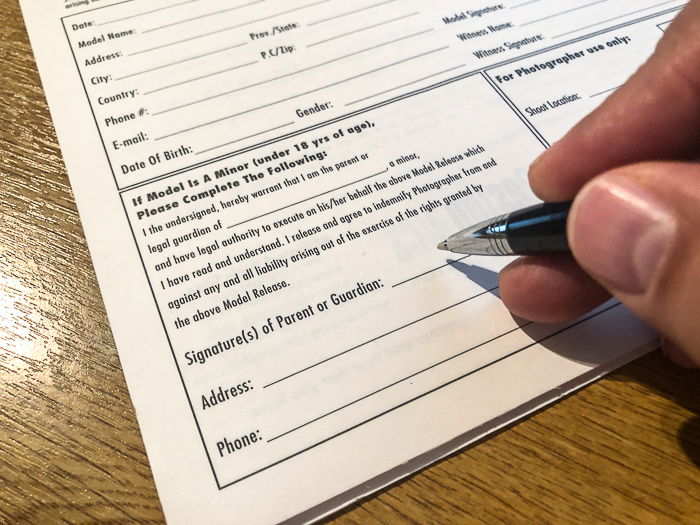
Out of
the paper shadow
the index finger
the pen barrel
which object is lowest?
the paper shadow

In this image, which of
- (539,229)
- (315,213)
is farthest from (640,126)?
(315,213)

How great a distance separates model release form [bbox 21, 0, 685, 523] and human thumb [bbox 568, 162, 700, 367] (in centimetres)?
8

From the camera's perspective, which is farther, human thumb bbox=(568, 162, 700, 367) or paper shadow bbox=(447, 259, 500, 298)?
paper shadow bbox=(447, 259, 500, 298)

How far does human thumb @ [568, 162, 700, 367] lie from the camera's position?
0.26 meters

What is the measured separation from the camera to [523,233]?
0.33m

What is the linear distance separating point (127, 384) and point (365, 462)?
15cm

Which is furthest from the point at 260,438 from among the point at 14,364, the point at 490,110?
the point at 490,110

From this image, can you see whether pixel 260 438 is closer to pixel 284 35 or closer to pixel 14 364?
pixel 14 364

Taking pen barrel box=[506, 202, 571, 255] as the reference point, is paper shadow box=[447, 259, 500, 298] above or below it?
below

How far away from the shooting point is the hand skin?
0.26 metres

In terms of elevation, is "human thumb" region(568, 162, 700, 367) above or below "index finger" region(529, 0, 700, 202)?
below

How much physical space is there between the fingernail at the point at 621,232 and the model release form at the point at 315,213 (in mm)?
76

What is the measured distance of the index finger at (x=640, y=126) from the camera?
1.14 ft

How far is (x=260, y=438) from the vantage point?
0.31m
